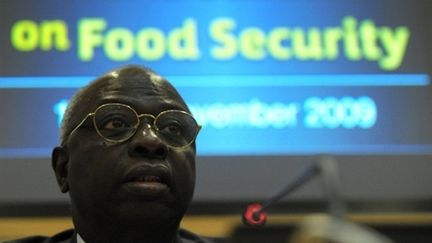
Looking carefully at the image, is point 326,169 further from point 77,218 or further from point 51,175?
point 51,175

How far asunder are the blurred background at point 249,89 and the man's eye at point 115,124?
995 millimetres

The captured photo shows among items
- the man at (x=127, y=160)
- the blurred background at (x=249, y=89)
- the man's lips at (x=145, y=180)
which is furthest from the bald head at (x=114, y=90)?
the blurred background at (x=249, y=89)

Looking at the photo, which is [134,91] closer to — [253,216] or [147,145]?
[147,145]

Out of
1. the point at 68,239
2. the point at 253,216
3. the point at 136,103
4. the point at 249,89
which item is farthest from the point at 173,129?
the point at 249,89

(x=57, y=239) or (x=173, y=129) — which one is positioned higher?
(x=173, y=129)

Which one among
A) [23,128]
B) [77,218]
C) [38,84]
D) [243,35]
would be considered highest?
[243,35]

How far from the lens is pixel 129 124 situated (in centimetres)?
89

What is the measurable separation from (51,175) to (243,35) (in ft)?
2.20

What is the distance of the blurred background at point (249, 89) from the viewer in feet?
6.26

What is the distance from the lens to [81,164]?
0.90 metres

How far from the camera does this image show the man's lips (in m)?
0.85

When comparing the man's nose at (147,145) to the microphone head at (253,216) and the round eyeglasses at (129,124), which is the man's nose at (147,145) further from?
the microphone head at (253,216)

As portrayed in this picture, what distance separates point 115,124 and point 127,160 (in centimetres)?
6

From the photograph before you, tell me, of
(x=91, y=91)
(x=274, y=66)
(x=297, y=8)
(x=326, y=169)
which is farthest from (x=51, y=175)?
(x=326, y=169)
